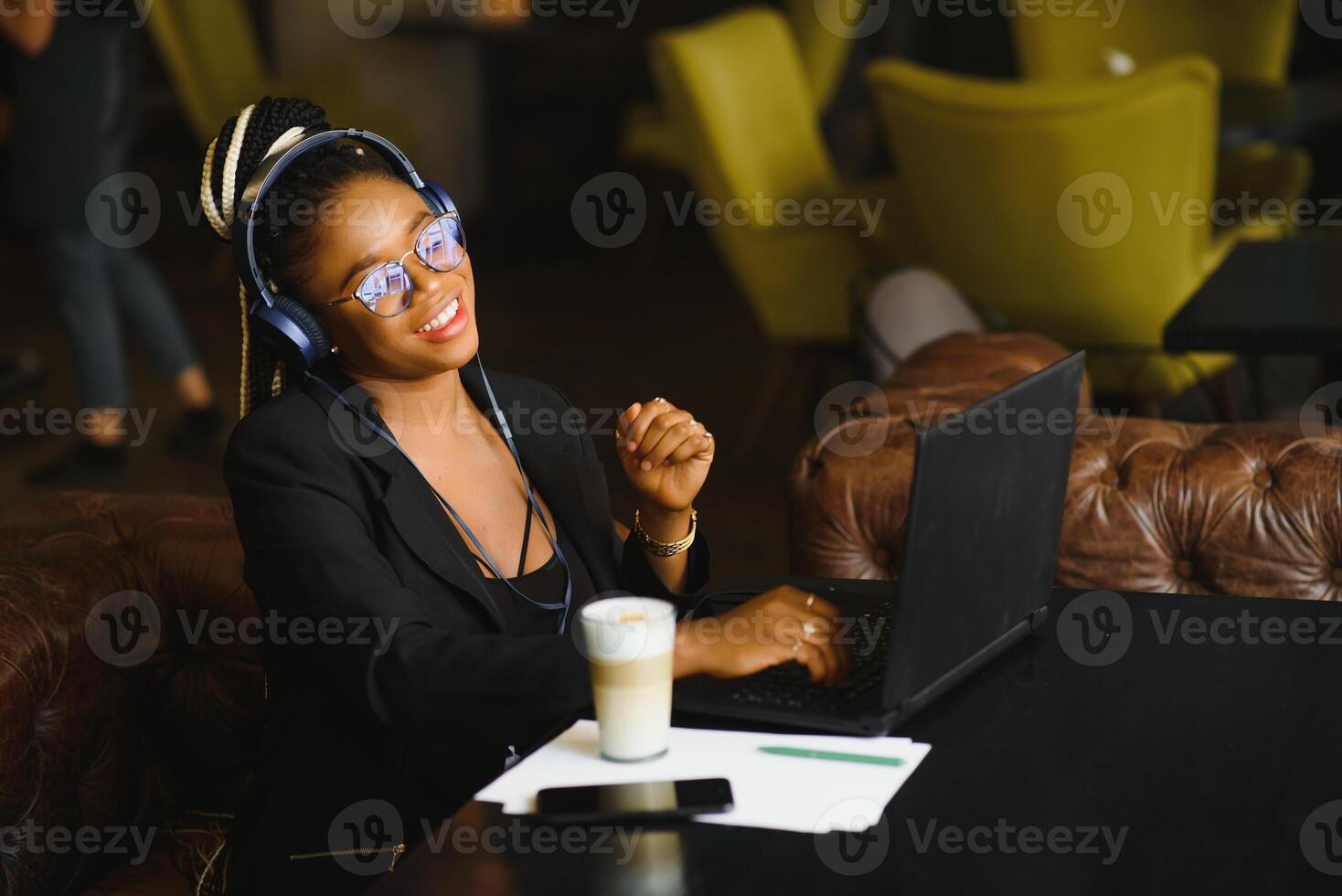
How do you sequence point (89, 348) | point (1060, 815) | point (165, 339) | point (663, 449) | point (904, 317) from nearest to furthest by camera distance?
point (1060, 815) → point (663, 449) → point (904, 317) → point (89, 348) → point (165, 339)

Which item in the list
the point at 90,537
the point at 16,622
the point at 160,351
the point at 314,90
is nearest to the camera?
the point at 16,622

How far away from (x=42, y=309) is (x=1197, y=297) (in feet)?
16.3

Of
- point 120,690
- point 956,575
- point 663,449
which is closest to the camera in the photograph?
point 956,575

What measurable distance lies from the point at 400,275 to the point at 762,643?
1.70 feet

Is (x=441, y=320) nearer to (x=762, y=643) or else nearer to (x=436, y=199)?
(x=436, y=199)

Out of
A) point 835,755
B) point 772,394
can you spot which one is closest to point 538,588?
point 835,755

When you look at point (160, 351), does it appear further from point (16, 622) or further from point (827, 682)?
point (827, 682)

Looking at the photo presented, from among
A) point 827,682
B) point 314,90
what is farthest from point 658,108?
point 827,682

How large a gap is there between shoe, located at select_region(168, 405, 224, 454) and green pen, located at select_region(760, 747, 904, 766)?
11.6ft

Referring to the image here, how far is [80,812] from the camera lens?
5.53ft

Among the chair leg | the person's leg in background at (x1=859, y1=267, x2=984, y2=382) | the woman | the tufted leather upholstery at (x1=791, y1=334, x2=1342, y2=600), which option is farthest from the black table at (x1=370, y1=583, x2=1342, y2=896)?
the chair leg

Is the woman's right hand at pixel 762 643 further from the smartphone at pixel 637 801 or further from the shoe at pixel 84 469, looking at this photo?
the shoe at pixel 84 469

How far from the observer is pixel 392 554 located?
149 centimetres

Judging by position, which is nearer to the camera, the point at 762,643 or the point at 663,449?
the point at 762,643
